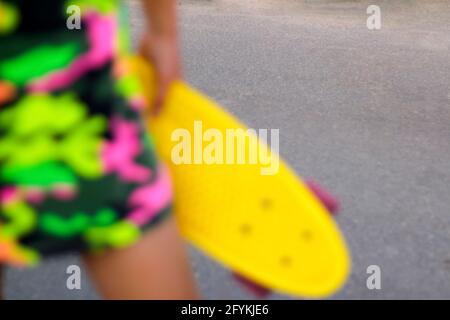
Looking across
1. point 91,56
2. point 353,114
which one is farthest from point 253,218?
point 353,114

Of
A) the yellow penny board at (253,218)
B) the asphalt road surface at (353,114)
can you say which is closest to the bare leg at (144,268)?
the yellow penny board at (253,218)

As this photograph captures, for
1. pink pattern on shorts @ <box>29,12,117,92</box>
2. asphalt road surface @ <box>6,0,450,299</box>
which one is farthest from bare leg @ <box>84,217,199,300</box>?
asphalt road surface @ <box>6,0,450,299</box>

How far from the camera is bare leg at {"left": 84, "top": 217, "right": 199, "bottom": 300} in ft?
3.73

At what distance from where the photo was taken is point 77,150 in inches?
43.4

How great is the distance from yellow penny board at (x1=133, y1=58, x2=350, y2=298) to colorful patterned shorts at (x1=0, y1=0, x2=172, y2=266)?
355 millimetres

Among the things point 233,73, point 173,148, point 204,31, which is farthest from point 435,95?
point 173,148

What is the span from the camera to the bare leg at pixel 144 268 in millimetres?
1138

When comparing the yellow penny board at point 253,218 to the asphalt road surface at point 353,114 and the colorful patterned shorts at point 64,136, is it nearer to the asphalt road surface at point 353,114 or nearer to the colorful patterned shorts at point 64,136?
the colorful patterned shorts at point 64,136

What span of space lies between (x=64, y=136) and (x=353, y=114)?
3.91 m

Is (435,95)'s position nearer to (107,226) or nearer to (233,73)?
(233,73)

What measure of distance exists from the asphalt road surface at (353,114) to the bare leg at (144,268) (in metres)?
1.50

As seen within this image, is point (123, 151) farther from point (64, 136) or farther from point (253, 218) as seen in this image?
point (253, 218)

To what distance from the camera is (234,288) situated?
8.96 feet

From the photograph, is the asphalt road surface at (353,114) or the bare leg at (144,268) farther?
the asphalt road surface at (353,114)
